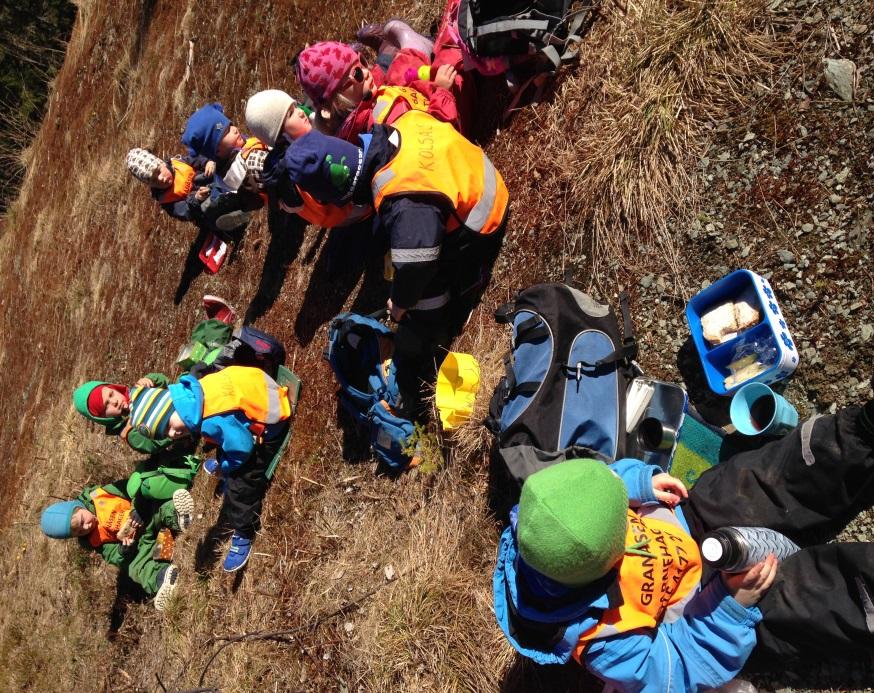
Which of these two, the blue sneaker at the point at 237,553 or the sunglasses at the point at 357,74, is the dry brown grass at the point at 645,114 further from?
the blue sneaker at the point at 237,553

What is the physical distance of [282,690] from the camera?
475 centimetres

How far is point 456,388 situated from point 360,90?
219cm

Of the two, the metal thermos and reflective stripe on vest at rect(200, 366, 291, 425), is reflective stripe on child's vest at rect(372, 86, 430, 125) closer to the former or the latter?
→ reflective stripe on vest at rect(200, 366, 291, 425)

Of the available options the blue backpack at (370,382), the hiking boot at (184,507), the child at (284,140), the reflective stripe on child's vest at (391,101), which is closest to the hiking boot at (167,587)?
the hiking boot at (184,507)

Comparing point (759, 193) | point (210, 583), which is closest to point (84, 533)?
point (210, 583)

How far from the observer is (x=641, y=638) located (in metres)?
2.52

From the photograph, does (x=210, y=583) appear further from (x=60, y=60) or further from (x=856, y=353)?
(x=60, y=60)

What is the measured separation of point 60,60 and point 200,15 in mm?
6415

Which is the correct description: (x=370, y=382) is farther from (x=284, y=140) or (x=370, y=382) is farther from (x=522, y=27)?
(x=522, y=27)

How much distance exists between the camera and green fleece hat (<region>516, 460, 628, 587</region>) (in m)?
2.17

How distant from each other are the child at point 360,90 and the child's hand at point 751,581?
11.0 feet

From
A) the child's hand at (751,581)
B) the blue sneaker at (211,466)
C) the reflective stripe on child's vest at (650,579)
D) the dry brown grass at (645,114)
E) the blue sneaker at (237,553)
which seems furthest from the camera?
the blue sneaker at (211,466)

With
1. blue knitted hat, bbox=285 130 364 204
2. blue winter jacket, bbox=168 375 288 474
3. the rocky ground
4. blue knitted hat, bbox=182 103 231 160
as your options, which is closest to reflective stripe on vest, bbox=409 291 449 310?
blue knitted hat, bbox=285 130 364 204

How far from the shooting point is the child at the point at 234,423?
458 centimetres
